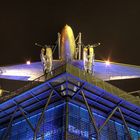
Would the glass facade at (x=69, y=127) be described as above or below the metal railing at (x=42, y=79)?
below

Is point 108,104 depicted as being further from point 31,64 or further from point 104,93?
point 31,64

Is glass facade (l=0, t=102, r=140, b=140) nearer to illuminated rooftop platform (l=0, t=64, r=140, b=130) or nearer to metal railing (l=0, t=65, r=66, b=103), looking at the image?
illuminated rooftop platform (l=0, t=64, r=140, b=130)

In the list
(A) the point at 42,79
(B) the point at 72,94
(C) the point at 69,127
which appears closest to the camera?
(C) the point at 69,127

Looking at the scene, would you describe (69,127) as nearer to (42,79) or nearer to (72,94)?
(72,94)

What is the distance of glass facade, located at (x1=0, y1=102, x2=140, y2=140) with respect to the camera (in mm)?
41344

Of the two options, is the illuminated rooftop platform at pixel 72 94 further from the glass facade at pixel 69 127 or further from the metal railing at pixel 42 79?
the glass facade at pixel 69 127

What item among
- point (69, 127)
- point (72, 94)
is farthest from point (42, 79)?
point (69, 127)

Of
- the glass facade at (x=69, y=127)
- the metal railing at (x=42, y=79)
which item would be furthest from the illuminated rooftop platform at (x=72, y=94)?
the glass facade at (x=69, y=127)

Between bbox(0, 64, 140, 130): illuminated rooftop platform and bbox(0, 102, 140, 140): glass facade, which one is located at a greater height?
bbox(0, 64, 140, 130): illuminated rooftop platform

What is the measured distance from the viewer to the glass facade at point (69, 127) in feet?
136

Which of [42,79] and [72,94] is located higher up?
[42,79]

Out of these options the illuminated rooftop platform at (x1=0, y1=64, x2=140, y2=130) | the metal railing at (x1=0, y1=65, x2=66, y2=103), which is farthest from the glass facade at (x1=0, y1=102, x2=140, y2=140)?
the metal railing at (x1=0, y1=65, x2=66, y2=103)

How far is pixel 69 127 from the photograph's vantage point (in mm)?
40875

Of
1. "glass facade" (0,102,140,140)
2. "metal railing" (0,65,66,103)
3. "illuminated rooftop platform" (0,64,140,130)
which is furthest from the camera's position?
"illuminated rooftop platform" (0,64,140,130)
